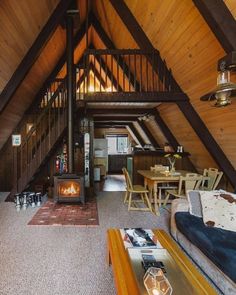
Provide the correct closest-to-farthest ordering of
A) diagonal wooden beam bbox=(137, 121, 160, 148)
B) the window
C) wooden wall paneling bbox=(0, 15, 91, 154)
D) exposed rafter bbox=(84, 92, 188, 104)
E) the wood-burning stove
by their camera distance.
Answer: exposed rafter bbox=(84, 92, 188, 104), the wood-burning stove, wooden wall paneling bbox=(0, 15, 91, 154), diagonal wooden beam bbox=(137, 121, 160, 148), the window

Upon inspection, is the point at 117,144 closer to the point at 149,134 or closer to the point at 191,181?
the point at 149,134

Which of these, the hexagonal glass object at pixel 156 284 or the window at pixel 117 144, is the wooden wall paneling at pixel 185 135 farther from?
the window at pixel 117 144

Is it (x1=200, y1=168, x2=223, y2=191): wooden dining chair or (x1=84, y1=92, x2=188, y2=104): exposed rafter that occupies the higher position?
(x1=84, y1=92, x2=188, y2=104): exposed rafter

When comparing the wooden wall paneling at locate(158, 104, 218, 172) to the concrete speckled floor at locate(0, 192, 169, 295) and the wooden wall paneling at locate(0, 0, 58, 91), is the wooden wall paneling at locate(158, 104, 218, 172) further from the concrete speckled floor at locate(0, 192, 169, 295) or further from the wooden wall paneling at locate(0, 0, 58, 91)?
the wooden wall paneling at locate(0, 0, 58, 91)

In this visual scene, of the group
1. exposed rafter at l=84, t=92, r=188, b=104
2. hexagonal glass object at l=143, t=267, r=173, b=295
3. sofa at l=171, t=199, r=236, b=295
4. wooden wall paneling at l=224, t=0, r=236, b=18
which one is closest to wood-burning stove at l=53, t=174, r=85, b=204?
exposed rafter at l=84, t=92, r=188, b=104

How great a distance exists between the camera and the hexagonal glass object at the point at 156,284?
143 centimetres

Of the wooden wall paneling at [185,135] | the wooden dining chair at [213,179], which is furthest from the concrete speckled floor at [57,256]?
the wooden wall paneling at [185,135]

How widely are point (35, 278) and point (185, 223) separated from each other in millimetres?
1723

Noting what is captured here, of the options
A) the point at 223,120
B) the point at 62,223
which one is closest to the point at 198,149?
the point at 223,120

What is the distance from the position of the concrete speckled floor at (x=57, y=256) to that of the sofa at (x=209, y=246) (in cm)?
82

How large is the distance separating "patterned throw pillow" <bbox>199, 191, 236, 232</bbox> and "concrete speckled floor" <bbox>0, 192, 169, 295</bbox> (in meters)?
1.13

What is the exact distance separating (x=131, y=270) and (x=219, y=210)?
142 centimetres

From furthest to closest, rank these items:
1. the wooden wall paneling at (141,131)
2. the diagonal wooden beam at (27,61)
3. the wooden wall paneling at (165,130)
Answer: the wooden wall paneling at (141,131) < the wooden wall paneling at (165,130) < the diagonal wooden beam at (27,61)

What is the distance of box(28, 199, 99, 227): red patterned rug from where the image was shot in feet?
12.5
